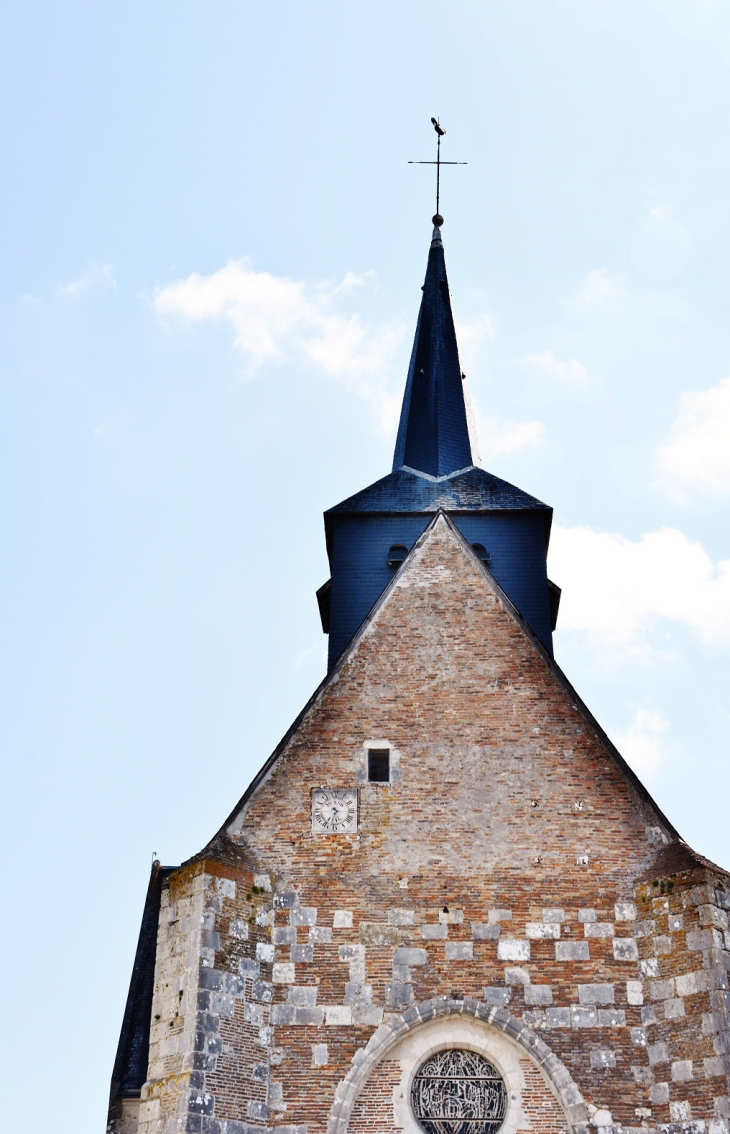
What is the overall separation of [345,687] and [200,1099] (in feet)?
13.0

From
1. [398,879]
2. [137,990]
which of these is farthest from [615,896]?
[137,990]

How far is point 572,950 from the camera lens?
36.7 feet

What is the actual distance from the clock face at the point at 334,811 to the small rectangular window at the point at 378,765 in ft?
0.79

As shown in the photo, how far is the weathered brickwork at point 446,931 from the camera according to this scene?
10586mm

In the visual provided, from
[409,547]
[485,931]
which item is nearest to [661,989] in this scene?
[485,931]

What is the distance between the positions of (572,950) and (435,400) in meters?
10.1

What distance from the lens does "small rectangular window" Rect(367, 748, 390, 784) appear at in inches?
477

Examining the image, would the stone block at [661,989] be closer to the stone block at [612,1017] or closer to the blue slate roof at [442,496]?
the stone block at [612,1017]

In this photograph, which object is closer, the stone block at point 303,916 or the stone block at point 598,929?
the stone block at point 598,929

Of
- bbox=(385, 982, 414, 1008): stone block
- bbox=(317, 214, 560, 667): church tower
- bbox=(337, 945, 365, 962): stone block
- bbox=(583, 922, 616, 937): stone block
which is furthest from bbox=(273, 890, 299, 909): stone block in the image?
bbox=(317, 214, 560, 667): church tower

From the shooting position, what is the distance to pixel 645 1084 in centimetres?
1055

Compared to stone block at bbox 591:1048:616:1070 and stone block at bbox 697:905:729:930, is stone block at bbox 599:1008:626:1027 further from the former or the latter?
stone block at bbox 697:905:729:930

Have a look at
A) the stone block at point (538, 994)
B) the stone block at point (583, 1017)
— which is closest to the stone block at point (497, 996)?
the stone block at point (538, 994)

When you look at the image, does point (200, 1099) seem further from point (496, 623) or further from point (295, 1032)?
point (496, 623)
